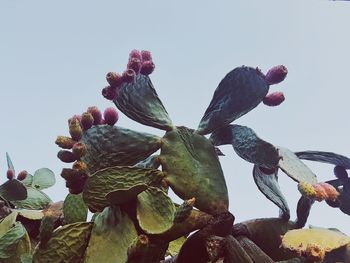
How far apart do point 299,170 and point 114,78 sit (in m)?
0.49

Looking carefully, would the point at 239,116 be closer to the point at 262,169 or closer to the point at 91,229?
the point at 262,169

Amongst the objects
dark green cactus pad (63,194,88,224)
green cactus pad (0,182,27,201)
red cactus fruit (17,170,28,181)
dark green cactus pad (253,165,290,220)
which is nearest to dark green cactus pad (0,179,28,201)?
green cactus pad (0,182,27,201)

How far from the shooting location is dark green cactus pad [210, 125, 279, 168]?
1221mm

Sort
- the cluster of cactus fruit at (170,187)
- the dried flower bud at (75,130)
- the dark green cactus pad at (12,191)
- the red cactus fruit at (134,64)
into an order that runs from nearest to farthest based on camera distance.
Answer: the cluster of cactus fruit at (170,187) < the dried flower bud at (75,130) < the red cactus fruit at (134,64) < the dark green cactus pad at (12,191)

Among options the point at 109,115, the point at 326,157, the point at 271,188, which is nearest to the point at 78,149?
the point at 109,115

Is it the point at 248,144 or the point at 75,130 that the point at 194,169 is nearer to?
the point at 248,144

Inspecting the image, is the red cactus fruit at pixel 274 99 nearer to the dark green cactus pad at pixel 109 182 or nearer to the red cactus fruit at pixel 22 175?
the dark green cactus pad at pixel 109 182

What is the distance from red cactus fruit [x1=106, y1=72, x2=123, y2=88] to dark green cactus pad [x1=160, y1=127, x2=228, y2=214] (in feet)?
0.57

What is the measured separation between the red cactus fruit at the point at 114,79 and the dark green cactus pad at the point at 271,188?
402 millimetres

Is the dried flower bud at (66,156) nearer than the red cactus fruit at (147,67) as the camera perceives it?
Yes

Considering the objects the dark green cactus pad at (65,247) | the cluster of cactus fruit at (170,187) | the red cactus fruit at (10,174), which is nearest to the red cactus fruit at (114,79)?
the cluster of cactus fruit at (170,187)

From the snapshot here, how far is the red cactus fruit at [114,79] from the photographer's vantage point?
4.43ft

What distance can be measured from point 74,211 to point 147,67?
404 mm

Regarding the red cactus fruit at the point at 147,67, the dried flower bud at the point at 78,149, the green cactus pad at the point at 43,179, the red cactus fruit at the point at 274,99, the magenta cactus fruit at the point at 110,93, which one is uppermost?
the red cactus fruit at the point at 147,67
